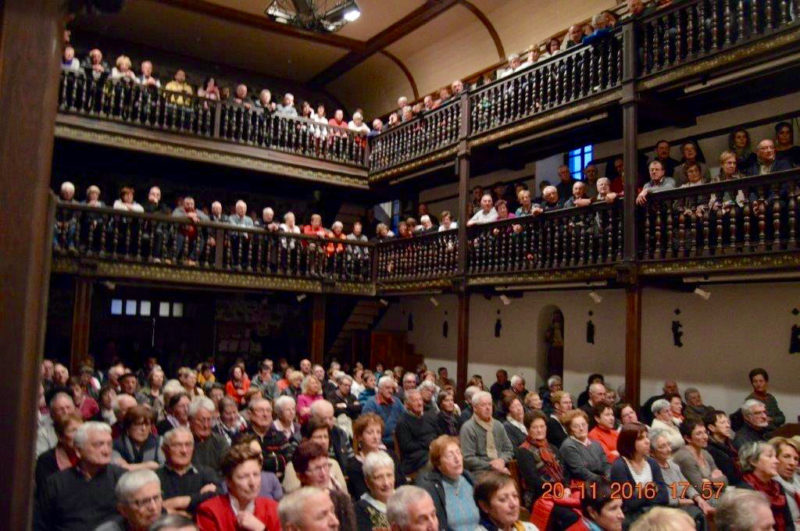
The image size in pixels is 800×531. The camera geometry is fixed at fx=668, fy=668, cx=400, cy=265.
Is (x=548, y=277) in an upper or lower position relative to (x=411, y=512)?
upper

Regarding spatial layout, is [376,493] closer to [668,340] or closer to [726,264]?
[726,264]

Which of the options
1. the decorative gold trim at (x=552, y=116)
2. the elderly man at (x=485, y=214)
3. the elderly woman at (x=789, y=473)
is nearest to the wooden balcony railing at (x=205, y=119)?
the decorative gold trim at (x=552, y=116)

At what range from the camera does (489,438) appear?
→ 6.84 m

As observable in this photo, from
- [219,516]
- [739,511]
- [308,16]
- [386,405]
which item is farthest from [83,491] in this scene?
[308,16]

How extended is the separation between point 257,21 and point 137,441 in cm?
1328

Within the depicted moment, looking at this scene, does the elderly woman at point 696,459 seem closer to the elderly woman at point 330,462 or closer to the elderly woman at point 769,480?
the elderly woman at point 769,480

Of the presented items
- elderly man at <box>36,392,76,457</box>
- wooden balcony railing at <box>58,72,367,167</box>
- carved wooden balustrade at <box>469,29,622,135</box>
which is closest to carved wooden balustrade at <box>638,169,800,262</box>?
carved wooden balustrade at <box>469,29,622,135</box>

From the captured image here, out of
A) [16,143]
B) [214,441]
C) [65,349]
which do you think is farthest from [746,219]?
[65,349]

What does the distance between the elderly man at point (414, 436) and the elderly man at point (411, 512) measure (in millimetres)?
3432

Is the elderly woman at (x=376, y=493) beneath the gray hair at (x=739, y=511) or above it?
beneath

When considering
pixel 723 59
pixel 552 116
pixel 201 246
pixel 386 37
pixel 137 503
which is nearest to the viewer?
pixel 137 503

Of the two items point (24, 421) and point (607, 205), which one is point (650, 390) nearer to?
point (607, 205)

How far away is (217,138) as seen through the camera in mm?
15109

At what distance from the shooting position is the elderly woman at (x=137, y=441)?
18.7 feet
